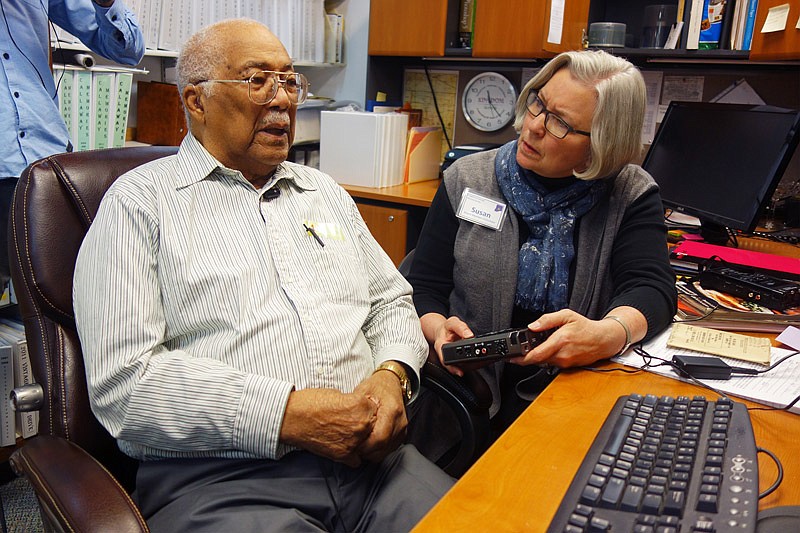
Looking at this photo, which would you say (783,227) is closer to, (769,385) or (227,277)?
(769,385)

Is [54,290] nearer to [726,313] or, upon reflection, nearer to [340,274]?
[340,274]

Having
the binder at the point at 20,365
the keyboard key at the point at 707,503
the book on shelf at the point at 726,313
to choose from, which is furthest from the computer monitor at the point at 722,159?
the binder at the point at 20,365

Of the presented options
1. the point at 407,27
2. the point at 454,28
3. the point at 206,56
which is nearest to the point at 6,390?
the point at 206,56

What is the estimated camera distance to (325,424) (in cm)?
101

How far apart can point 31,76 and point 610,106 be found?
4.87 ft

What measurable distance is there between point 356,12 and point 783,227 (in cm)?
Result: 210

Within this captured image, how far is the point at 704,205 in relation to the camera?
2072 millimetres

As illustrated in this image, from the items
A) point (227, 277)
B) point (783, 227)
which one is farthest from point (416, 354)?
point (783, 227)

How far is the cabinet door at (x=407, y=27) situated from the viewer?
9.11 ft

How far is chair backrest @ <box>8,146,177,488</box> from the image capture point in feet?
3.40

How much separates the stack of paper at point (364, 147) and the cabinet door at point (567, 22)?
701 mm

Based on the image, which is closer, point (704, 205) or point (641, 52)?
point (704, 205)

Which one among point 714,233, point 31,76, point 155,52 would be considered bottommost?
point 714,233

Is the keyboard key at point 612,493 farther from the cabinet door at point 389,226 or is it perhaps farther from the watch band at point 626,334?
the cabinet door at point 389,226
